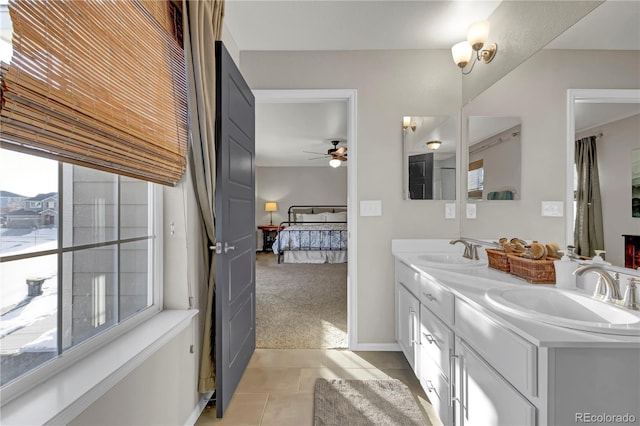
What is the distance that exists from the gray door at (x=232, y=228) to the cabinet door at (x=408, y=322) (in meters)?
1.15

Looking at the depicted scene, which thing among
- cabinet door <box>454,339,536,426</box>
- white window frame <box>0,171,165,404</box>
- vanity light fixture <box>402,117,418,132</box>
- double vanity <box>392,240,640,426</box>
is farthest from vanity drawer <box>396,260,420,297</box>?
white window frame <box>0,171,165,404</box>

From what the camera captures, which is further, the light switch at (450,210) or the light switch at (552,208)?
the light switch at (450,210)

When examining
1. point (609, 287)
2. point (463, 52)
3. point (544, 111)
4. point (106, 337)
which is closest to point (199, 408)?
point (106, 337)

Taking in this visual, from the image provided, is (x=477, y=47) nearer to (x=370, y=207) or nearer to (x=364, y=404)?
(x=370, y=207)

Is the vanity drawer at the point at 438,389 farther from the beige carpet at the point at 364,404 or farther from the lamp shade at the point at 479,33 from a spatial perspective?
the lamp shade at the point at 479,33

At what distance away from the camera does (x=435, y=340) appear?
1.55 meters

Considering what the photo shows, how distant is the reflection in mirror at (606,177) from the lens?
103 cm

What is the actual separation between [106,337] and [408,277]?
172 cm

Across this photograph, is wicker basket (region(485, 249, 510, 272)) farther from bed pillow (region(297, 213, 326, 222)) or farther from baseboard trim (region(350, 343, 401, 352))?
bed pillow (region(297, 213, 326, 222))

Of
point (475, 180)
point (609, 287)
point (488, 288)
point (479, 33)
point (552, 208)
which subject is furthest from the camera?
point (475, 180)

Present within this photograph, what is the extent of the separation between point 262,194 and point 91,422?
7531 millimetres

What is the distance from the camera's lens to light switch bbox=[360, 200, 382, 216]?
7.83 ft

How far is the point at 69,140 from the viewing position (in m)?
0.82

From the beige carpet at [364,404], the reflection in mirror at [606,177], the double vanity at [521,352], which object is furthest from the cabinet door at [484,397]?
the reflection in mirror at [606,177]
